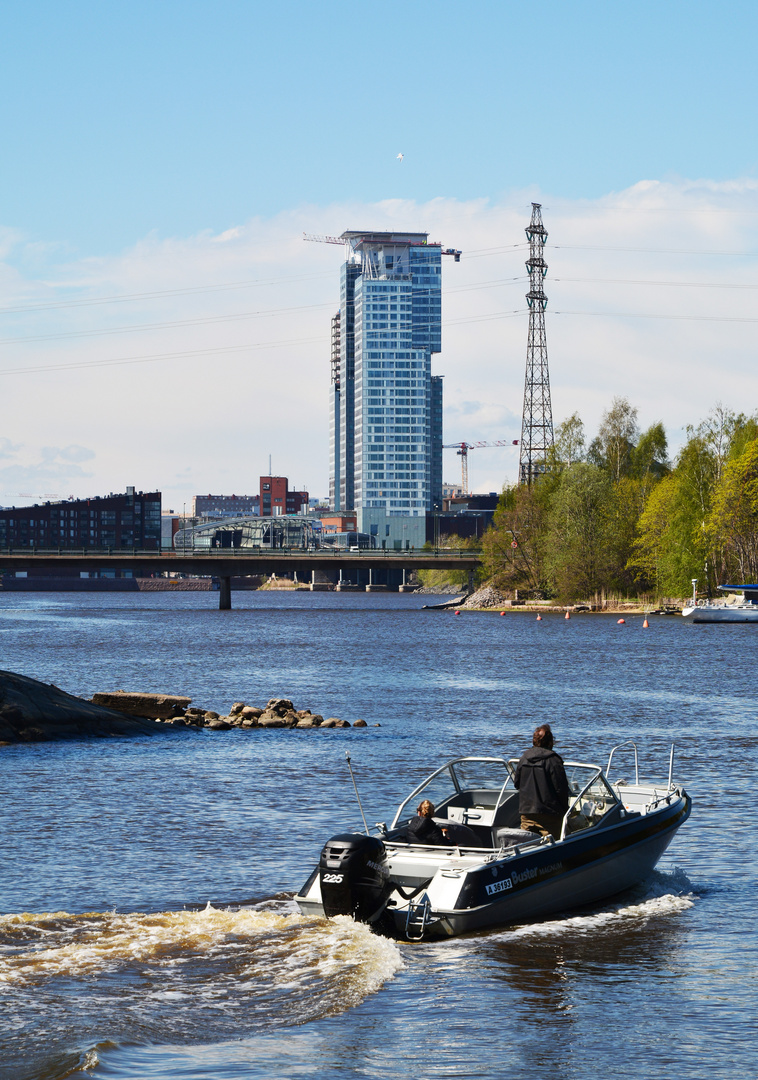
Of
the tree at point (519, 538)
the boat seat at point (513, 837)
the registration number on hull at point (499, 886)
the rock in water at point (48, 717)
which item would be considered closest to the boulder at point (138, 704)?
the rock in water at point (48, 717)

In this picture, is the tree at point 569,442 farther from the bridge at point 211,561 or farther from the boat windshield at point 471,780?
the boat windshield at point 471,780

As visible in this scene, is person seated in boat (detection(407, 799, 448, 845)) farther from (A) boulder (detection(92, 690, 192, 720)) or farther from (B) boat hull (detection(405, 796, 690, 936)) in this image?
(A) boulder (detection(92, 690, 192, 720))

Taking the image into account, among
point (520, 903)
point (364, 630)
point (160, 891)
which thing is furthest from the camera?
point (364, 630)

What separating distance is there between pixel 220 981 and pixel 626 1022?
4.86 m

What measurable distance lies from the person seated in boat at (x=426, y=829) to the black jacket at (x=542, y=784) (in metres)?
1.55

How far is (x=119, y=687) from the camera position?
57.4 meters

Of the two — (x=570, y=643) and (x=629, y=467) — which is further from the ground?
(x=629, y=467)

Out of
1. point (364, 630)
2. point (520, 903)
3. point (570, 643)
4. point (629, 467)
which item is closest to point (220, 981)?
point (520, 903)

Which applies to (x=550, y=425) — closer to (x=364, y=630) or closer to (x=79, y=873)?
(x=364, y=630)

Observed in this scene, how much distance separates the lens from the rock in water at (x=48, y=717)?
37.9 m

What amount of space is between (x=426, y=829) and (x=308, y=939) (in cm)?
255

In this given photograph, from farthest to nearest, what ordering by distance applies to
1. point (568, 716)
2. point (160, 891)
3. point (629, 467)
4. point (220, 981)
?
1. point (629, 467)
2. point (568, 716)
3. point (160, 891)
4. point (220, 981)

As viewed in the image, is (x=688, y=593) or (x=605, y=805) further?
(x=688, y=593)

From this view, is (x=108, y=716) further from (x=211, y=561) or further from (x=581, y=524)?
(x=211, y=561)
